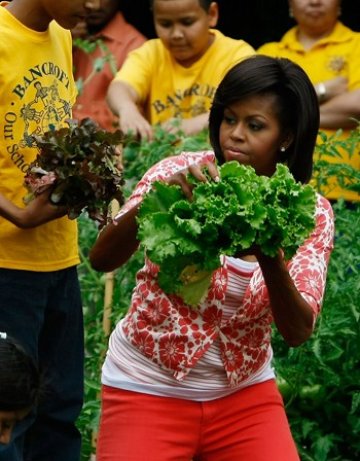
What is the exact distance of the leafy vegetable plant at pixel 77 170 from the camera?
4656 mm

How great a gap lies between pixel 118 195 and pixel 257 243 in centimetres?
116

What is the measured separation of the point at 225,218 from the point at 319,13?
3921 mm

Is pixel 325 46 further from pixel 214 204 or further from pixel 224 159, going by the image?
pixel 214 204

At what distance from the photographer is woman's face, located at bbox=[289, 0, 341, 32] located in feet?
24.1

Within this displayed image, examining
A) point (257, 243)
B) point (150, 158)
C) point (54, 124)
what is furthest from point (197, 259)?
point (150, 158)

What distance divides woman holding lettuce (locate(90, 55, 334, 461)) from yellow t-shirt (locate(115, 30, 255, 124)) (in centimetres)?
280

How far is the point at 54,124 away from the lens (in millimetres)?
4945

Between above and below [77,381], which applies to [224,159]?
above

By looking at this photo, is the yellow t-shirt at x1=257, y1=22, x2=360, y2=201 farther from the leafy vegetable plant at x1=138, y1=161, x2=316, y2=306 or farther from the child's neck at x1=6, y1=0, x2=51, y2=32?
the leafy vegetable plant at x1=138, y1=161, x2=316, y2=306

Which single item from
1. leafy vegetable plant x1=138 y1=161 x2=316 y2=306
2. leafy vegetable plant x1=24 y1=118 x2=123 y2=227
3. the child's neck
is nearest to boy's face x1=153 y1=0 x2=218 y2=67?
the child's neck

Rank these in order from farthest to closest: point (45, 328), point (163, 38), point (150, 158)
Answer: point (163, 38), point (150, 158), point (45, 328)

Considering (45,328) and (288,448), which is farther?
(45,328)

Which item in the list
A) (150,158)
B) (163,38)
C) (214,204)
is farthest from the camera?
(163,38)

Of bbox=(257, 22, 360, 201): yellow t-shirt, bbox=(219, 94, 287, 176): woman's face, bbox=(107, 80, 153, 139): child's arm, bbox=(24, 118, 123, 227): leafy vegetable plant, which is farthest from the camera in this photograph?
bbox=(257, 22, 360, 201): yellow t-shirt
